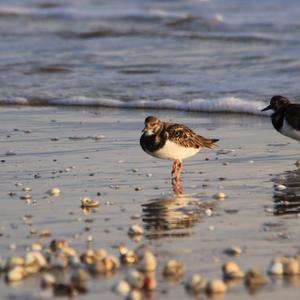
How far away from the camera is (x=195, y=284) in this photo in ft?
15.8

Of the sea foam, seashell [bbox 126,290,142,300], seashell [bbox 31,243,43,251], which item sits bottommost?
seashell [bbox 31,243,43,251]

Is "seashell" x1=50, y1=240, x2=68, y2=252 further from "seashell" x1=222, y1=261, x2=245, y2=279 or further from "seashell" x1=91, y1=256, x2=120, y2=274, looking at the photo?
"seashell" x1=222, y1=261, x2=245, y2=279

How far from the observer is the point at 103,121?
1080 centimetres

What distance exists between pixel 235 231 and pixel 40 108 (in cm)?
612

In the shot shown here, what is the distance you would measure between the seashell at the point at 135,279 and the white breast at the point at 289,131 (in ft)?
14.0

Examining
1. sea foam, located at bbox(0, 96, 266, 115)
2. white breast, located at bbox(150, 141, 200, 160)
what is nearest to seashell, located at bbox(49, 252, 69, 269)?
white breast, located at bbox(150, 141, 200, 160)

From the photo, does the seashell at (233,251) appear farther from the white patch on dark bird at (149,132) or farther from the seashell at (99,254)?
the white patch on dark bird at (149,132)

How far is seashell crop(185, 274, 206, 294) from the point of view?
4.81m

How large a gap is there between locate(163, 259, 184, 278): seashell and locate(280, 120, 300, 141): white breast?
Answer: 3922mm

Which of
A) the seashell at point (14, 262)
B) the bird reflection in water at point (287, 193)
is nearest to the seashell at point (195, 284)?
the seashell at point (14, 262)

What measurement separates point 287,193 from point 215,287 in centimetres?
264

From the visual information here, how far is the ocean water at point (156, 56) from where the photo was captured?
484 inches

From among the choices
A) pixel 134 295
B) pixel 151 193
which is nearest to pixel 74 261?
pixel 134 295

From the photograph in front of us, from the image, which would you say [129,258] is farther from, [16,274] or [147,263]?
[16,274]
